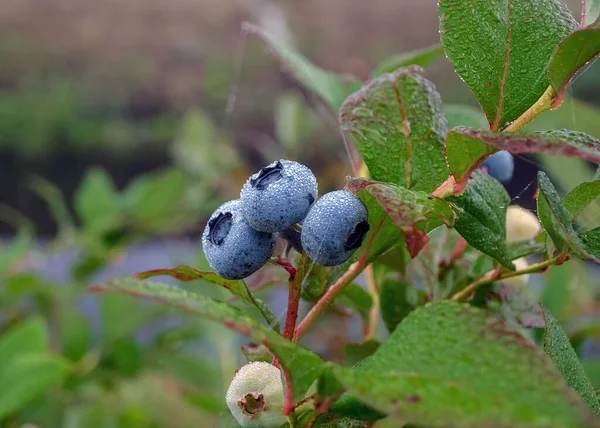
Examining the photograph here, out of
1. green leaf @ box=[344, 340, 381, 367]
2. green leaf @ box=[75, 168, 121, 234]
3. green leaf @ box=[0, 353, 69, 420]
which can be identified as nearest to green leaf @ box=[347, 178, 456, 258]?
green leaf @ box=[344, 340, 381, 367]

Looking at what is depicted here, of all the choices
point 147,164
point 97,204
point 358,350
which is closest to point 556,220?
point 358,350

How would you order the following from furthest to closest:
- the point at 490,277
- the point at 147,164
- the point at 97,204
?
the point at 147,164 < the point at 97,204 < the point at 490,277

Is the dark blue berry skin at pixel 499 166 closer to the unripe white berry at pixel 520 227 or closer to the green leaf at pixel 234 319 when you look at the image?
the unripe white berry at pixel 520 227

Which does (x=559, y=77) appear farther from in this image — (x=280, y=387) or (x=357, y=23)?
(x=357, y=23)

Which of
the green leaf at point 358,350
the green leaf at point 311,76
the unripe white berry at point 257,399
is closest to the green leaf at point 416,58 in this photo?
the green leaf at point 311,76

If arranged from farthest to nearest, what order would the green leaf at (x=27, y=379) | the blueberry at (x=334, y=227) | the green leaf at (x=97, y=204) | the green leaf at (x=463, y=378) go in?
the green leaf at (x=97, y=204), the green leaf at (x=27, y=379), the blueberry at (x=334, y=227), the green leaf at (x=463, y=378)

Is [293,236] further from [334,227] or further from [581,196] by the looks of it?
[581,196]

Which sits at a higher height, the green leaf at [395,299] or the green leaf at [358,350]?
the green leaf at [395,299]
